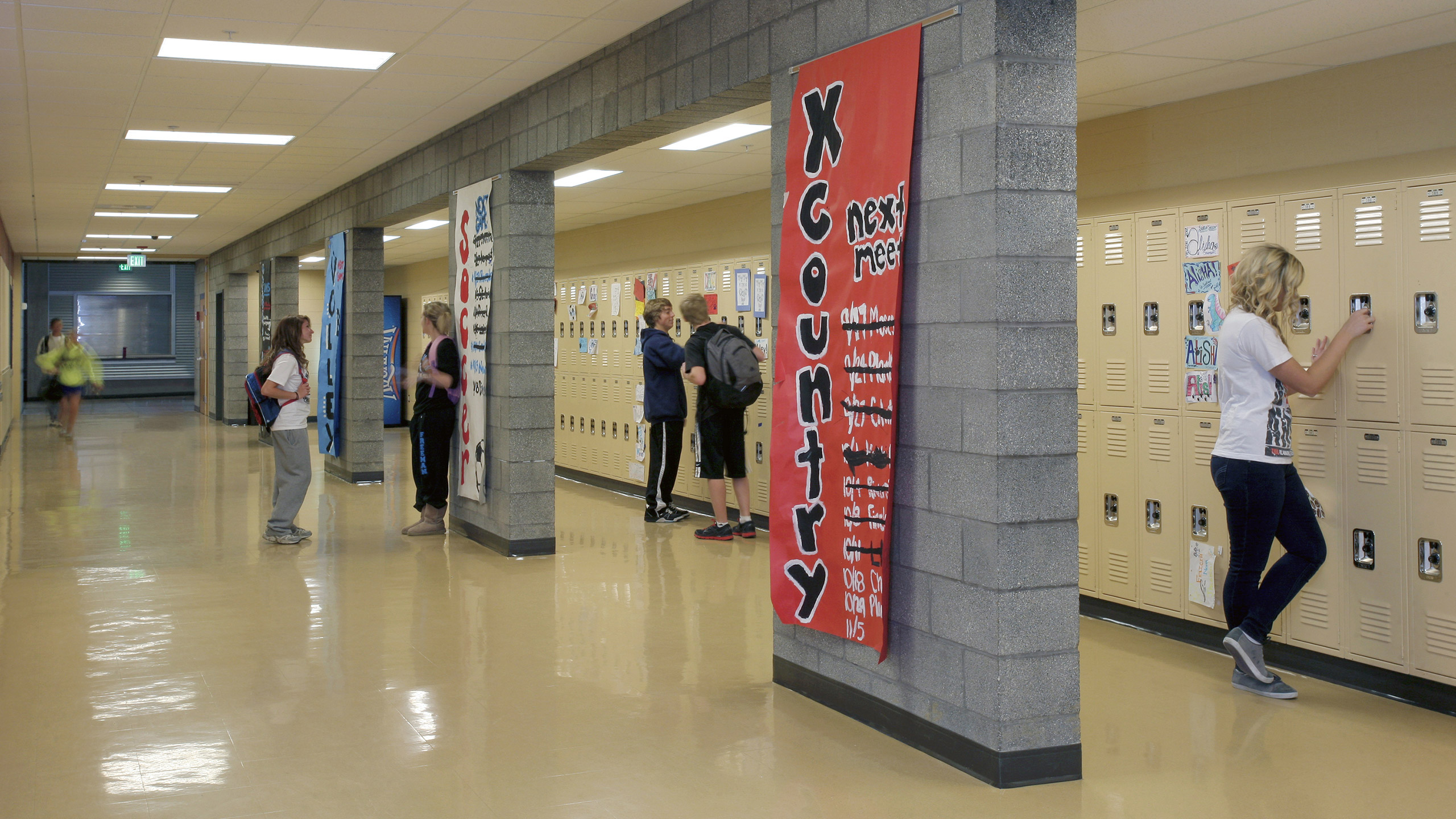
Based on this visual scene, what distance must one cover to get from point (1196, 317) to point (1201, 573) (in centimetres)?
110

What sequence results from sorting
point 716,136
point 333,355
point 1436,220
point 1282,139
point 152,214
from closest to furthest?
point 1436,220
point 1282,139
point 716,136
point 333,355
point 152,214

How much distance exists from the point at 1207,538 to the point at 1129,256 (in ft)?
4.29

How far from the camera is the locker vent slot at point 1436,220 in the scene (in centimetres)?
397

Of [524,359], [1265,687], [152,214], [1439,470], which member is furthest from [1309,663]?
[152,214]

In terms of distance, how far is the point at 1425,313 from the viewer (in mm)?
4051

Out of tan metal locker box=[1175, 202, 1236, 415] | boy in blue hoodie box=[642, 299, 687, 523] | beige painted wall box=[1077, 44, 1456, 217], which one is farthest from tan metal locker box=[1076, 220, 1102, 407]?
boy in blue hoodie box=[642, 299, 687, 523]

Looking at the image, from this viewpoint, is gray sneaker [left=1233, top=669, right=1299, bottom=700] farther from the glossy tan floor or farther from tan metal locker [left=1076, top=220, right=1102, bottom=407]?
tan metal locker [left=1076, top=220, right=1102, bottom=407]

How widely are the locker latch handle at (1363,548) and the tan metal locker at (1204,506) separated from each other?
50 centimetres

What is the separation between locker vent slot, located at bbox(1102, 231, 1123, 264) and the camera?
5219 mm

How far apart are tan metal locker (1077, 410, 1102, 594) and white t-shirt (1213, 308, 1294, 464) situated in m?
1.23

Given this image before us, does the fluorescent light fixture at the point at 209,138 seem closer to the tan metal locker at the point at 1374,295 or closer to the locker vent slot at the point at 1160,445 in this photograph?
the locker vent slot at the point at 1160,445

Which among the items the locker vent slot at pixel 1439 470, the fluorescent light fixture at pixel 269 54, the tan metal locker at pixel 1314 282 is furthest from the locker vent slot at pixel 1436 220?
the fluorescent light fixture at pixel 269 54

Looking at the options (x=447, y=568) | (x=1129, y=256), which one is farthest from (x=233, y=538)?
(x=1129, y=256)

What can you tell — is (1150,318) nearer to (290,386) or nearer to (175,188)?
(290,386)
